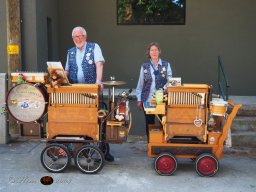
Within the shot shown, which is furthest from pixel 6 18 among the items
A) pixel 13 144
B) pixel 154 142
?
pixel 154 142

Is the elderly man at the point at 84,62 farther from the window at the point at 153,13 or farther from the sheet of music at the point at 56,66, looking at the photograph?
the window at the point at 153,13

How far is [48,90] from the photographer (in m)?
5.21

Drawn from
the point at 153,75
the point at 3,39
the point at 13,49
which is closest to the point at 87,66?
the point at 153,75

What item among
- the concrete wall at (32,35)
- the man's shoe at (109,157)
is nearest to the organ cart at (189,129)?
the man's shoe at (109,157)

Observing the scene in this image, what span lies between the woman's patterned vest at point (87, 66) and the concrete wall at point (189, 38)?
13.5 ft

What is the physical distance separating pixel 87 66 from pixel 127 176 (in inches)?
64.3

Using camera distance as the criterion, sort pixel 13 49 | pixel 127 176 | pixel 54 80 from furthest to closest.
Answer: pixel 13 49
pixel 127 176
pixel 54 80

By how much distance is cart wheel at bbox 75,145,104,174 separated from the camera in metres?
5.33

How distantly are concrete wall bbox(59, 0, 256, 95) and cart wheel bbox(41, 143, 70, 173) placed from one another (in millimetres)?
4653

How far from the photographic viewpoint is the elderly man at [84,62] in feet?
18.3

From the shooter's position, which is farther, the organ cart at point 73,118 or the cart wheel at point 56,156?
the cart wheel at point 56,156

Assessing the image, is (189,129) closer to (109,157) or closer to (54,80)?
(109,157)

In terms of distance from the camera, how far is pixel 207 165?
17.3 feet

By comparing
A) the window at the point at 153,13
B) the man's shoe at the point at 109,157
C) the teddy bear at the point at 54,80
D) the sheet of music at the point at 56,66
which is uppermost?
the window at the point at 153,13
